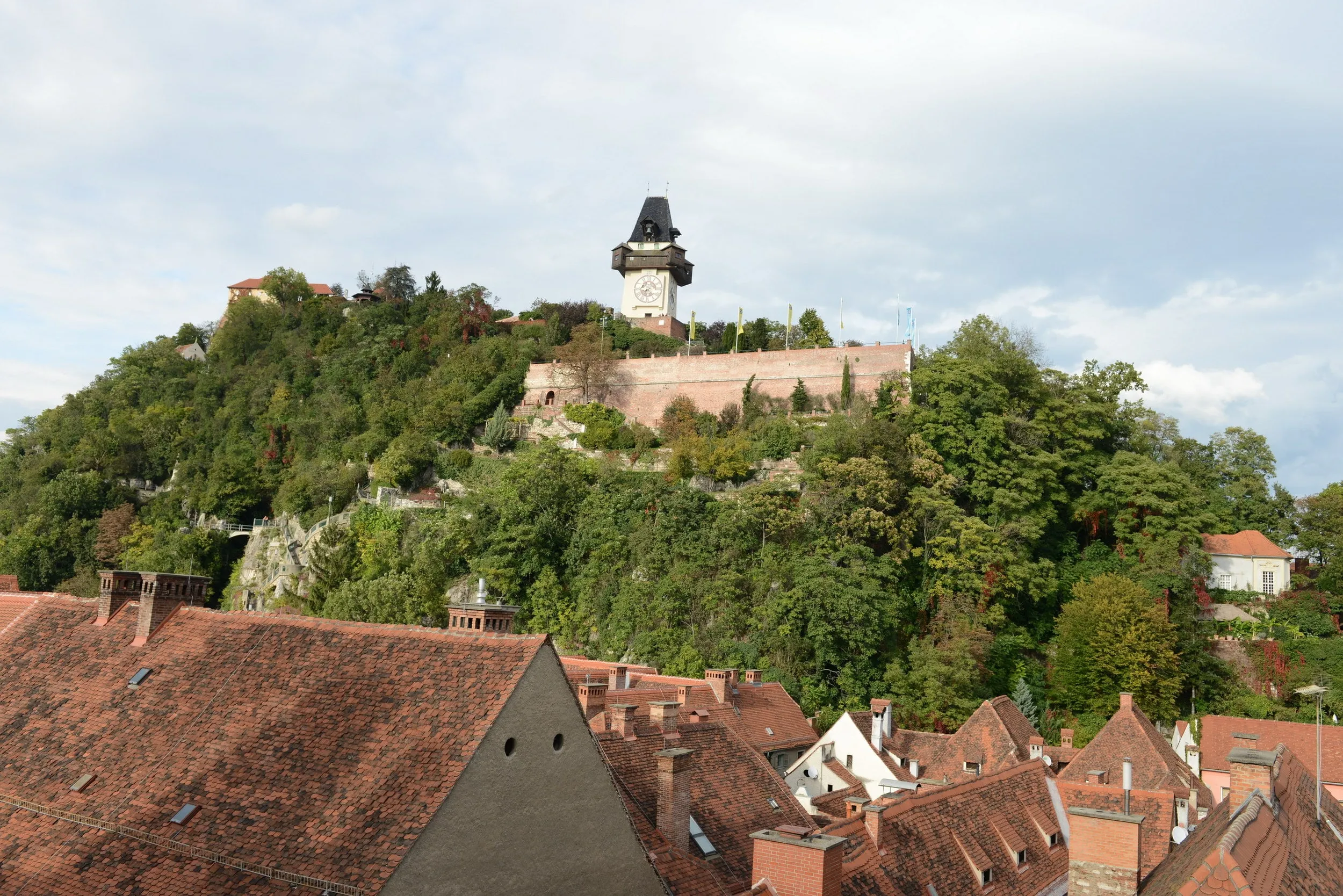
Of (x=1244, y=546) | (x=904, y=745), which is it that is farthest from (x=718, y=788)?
(x=1244, y=546)

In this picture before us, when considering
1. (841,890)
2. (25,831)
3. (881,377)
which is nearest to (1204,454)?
(881,377)

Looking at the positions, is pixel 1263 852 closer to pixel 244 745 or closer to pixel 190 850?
pixel 190 850

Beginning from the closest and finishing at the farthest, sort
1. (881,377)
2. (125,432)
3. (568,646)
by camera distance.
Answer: (568,646) → (881,377) → (125,432)

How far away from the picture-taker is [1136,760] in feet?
89.2

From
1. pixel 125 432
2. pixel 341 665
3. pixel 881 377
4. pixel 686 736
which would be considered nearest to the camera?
pixel 341 665

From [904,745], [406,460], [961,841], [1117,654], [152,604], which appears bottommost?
[904,745]

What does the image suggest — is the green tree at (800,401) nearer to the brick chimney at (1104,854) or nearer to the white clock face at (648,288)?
the white clock face at (648,288)

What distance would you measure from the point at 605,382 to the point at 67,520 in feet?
114

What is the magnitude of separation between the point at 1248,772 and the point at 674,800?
25.4ft

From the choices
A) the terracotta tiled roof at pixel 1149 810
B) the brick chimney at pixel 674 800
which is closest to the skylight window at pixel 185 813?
the brick chimney at pixel 674 800

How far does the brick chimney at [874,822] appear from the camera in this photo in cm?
1545

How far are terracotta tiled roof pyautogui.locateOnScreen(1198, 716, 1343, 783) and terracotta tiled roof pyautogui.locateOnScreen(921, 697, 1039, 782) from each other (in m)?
5.54

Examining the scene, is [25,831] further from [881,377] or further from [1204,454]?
[1204,454]

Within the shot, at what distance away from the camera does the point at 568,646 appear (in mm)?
42656
